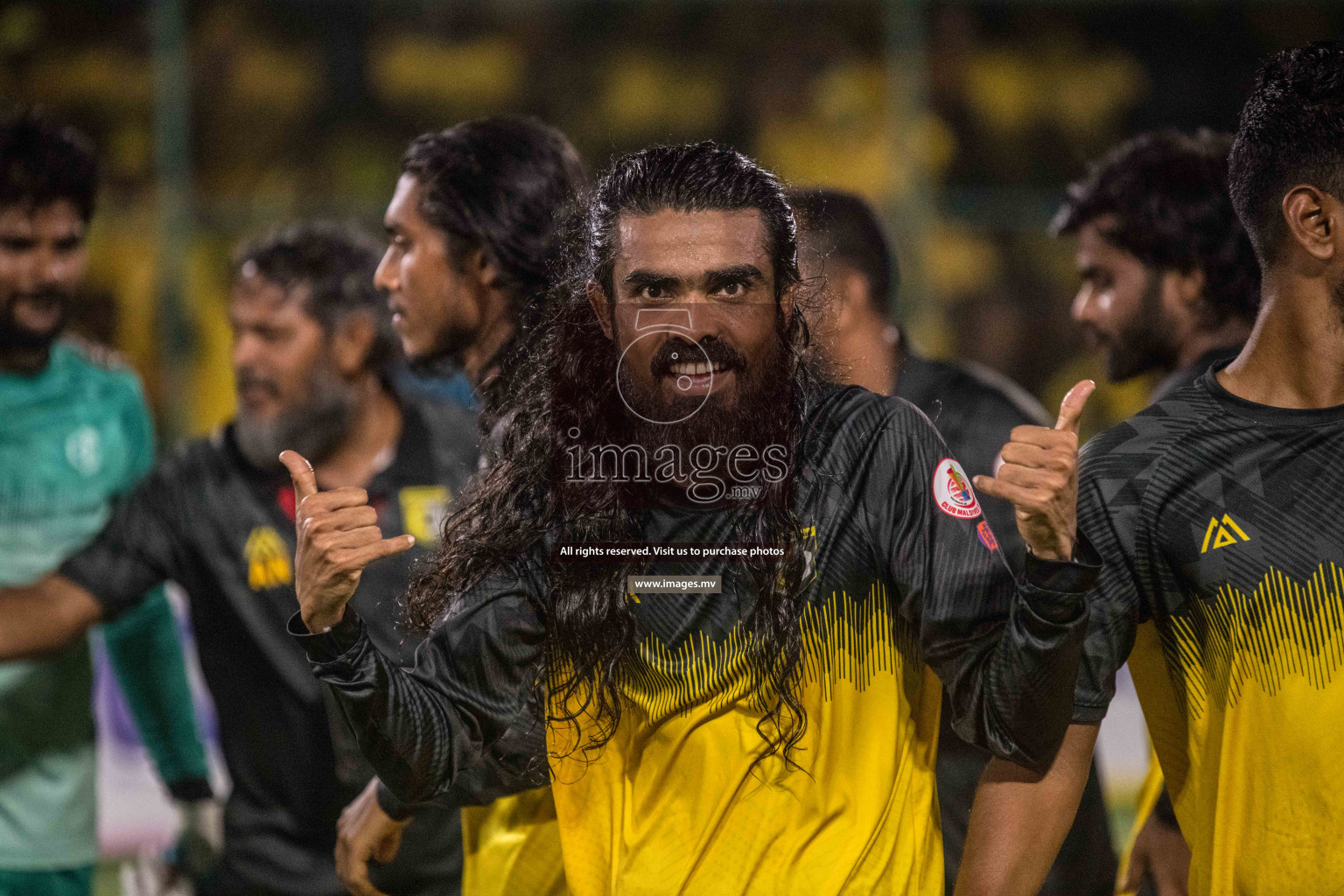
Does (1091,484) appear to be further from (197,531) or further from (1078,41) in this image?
(1078,41)

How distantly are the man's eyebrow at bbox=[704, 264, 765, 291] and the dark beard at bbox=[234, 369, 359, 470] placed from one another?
1.61 metres

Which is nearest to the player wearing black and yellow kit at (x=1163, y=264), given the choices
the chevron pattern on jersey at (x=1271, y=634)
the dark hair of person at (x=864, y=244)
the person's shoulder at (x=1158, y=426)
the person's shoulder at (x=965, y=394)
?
the person's shoulder at (x=965, y=394)

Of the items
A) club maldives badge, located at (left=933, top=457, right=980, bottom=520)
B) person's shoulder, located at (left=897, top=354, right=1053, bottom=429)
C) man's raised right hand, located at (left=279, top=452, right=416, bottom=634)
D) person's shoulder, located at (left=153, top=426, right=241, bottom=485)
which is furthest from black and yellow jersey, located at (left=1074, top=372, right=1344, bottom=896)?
person's shoulder, located at (left=153, top=426, right=241, bottom=485)

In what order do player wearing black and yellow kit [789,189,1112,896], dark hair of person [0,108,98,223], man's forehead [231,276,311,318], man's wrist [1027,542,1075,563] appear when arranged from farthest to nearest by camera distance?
dark hair of person [0,108,98,223] < man's forehead [231,276,311,318] < player wearing black and yellow kit [789,189,1112,896] < man's wrist [1027,542,1075,563]

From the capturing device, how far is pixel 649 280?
5.98 ft

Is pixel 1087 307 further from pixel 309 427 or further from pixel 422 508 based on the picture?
→ pixel 309 427

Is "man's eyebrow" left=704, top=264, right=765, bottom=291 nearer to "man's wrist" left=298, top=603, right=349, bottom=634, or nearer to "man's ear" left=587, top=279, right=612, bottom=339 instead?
"man's ear" left=587, top=279, right=612, bottom=339

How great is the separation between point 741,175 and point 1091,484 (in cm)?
62

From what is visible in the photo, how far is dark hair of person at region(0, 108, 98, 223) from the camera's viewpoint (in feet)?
11.1

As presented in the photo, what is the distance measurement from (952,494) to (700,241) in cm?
45

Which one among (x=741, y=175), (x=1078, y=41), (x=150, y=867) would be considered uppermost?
(x=1078, y=41)

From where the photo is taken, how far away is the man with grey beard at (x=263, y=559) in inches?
122

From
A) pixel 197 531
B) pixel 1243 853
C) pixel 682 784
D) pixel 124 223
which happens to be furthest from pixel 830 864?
pixel 124 223

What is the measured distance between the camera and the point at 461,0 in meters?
9.09
